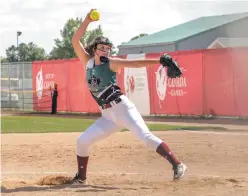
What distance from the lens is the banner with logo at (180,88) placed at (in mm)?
21859

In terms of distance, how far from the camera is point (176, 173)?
679 cm

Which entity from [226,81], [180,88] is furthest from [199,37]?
[226,81]

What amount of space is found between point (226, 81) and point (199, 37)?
18.3 metres

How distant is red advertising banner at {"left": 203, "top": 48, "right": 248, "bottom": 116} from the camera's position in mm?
20031

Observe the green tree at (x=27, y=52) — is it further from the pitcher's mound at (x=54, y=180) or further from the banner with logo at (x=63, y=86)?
the pitcher's mound at (x=54, y=180)

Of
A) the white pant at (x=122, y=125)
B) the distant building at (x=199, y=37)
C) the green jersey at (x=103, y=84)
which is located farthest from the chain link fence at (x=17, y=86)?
the green jersey at (x=103, y=84)

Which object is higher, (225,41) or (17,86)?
(225,41)

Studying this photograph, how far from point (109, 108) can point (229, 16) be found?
34.1 meters

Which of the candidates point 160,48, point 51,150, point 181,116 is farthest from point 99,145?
point 160,48

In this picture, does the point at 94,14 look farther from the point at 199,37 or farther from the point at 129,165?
the point at 199,37

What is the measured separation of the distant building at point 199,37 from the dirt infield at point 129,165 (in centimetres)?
2258

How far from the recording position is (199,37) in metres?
38.4

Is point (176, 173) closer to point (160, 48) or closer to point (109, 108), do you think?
point (109, 108)

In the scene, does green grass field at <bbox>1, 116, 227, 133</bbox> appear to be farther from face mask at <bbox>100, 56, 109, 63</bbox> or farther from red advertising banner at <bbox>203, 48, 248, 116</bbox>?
face mask at <bbox>100, 56, 109, 63</bbox>
